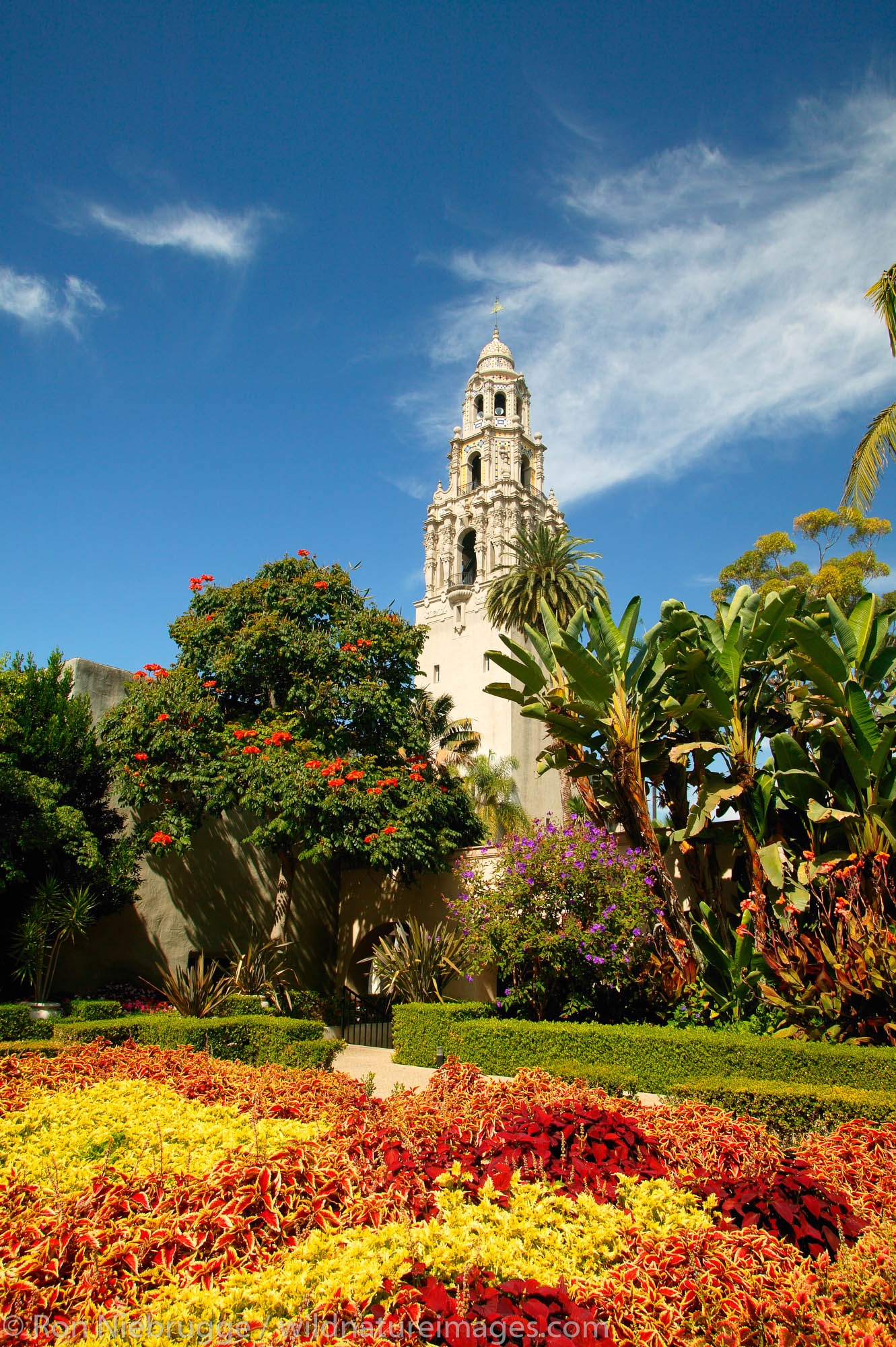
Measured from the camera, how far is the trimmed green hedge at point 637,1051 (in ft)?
30.7

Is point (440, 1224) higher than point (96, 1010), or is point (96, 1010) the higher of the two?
point (440, 1224)

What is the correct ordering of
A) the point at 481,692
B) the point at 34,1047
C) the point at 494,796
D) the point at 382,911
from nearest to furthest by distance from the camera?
the point at 34,1047
the point at 382,911
the point at 494,796
the point at 481,692

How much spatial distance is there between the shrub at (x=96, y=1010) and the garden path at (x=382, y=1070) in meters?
3.96

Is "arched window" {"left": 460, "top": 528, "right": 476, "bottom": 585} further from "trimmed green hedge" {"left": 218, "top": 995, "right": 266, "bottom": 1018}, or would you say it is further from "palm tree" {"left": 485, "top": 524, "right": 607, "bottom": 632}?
"trimmed green hedge" {"left": 218, "top": 995, "right": 266, "bottom": 1018}

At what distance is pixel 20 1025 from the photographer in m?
12.5

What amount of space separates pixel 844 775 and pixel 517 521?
3120 centimetres

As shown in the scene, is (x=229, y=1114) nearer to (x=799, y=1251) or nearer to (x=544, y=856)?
(x=799, y=1251)

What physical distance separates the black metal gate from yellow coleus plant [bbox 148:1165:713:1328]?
40.6 feet

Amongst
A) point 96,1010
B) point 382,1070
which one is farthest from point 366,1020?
point 96,1010

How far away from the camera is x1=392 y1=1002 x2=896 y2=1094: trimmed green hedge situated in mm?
9352

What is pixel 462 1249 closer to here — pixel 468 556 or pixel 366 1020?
pixel 366 1020

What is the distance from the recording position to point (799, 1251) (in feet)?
11.6

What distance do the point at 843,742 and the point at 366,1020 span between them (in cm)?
1173

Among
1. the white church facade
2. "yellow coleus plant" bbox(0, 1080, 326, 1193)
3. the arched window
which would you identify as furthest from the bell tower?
"yellow coleus plant" bbox(0, 1080, 326, 1193)
